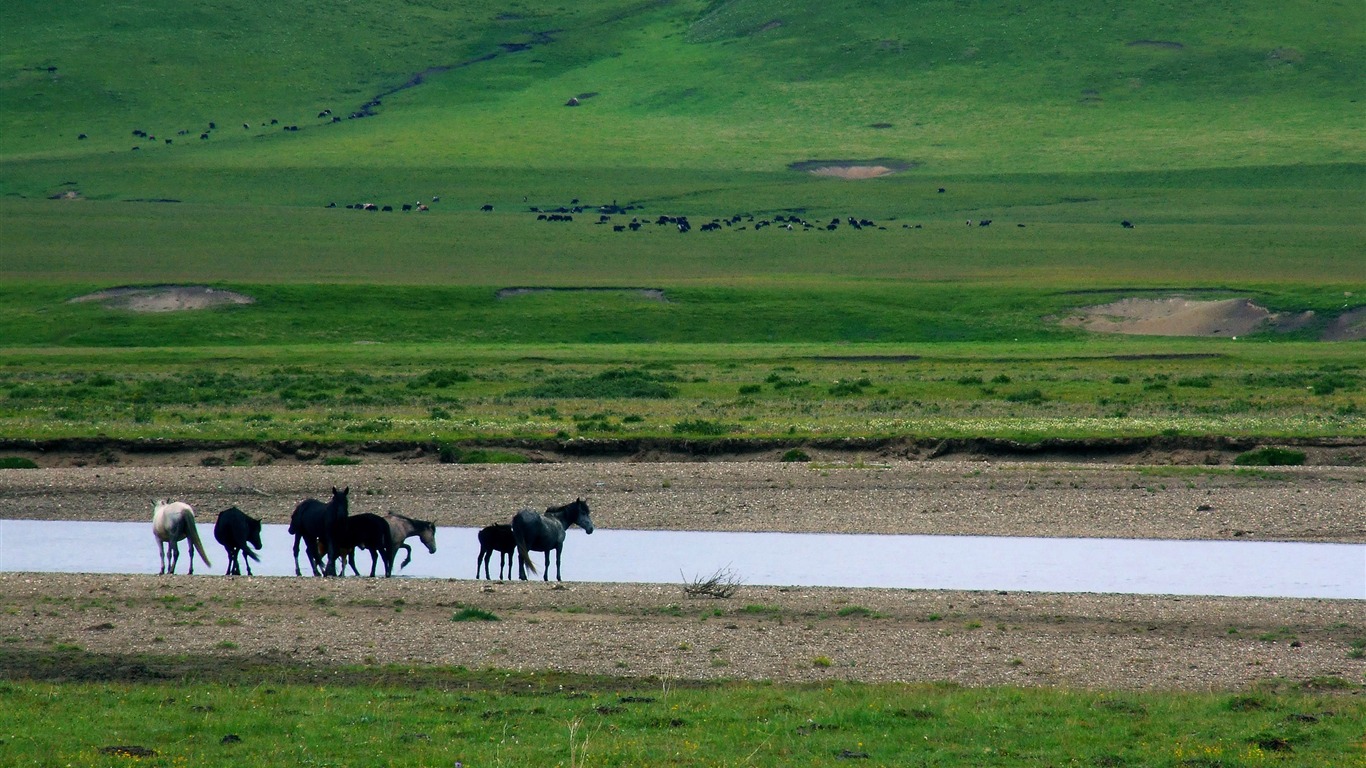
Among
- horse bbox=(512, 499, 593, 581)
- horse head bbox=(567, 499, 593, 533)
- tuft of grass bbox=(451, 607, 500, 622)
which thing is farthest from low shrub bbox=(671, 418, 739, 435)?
tuft of grass bbox=(451, 607, 500, 622)

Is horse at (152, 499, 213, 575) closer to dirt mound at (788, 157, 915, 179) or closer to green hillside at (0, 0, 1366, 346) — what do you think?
green hillside at (0, 0, 1366, 346)

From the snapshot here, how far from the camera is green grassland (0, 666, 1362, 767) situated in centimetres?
1080

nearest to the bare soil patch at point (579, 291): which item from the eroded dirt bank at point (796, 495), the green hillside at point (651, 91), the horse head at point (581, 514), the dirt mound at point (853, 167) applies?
the eroded dirt bank at point (796, 495)

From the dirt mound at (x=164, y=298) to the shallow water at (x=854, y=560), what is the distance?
4139cm

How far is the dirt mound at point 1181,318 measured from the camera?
6184 centimetres

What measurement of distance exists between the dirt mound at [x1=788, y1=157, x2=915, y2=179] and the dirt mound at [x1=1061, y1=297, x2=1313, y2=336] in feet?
170

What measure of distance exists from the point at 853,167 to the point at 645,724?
109m

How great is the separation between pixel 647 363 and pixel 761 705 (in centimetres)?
3720

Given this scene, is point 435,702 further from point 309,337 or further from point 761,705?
point 309,337

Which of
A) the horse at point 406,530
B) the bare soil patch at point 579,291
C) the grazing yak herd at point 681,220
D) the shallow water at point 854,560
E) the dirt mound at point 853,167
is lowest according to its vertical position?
the shallow water at point 854,560

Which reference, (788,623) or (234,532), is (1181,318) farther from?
(788,623)

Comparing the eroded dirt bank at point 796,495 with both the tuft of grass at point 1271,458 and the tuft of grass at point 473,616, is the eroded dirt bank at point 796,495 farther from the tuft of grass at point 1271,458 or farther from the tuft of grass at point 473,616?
the tuft of grass at point 473,616

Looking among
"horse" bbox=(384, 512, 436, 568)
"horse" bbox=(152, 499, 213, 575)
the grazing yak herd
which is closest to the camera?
"horse" bbox=(152, 499, 213, 575)

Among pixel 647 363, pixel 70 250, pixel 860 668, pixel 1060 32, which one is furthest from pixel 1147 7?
pixel 860 668
